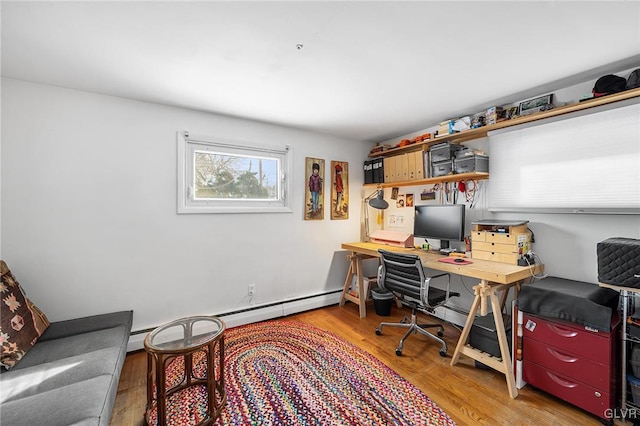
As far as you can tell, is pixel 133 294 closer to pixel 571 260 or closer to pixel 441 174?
pixel 441 174

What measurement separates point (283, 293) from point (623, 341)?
2744mm

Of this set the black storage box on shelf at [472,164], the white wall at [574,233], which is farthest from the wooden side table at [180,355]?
the white wall at [574,233]

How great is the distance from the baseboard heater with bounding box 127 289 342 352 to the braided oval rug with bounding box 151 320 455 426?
32cm

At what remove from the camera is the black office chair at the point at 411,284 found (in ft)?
7.57

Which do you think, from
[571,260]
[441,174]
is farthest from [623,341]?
[441,174]

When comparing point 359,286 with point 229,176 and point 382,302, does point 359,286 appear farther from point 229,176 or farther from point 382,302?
point 229,176

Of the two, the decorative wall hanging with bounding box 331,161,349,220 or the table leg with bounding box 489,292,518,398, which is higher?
the decorative wall hanging with bounding box 331,161,349,220

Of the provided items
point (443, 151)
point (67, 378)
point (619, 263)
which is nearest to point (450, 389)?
point (619, 263)

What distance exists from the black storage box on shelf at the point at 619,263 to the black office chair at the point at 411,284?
37.6 inches

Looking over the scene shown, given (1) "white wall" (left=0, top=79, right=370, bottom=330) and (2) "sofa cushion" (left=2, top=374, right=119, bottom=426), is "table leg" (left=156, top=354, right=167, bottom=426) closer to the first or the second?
(2) "sofa cushion" (left=2, top=374, right=119, bottom=426)

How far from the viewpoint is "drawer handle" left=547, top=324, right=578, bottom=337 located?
1692mm

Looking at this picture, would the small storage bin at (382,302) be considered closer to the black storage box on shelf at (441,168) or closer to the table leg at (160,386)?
the black storage box on shelf at (441,168)

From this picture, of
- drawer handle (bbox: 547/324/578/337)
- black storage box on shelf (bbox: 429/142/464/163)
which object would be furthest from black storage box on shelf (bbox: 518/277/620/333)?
black storage box on shelf (bbox: 429/142/464/163)

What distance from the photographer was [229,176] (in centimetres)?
295
